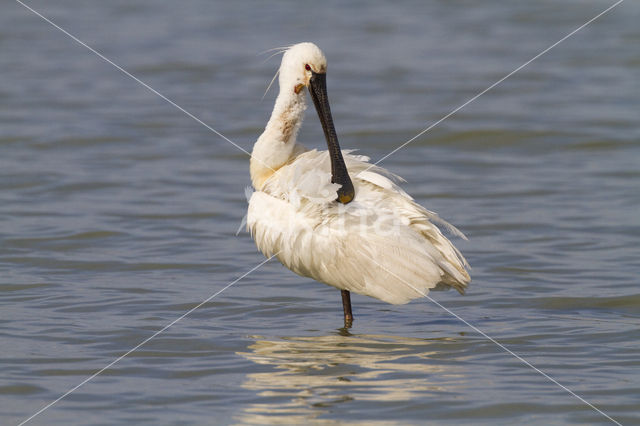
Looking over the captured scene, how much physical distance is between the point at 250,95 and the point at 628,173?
6094mm

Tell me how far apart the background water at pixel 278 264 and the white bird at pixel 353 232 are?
401mm

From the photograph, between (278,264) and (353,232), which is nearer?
(353,232)

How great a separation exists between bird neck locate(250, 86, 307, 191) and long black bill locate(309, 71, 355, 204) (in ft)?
0.41

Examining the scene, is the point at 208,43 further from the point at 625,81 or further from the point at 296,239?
the point at 296,239

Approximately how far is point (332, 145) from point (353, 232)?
0.71 m

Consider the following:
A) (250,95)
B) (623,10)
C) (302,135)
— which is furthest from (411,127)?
(623,10)

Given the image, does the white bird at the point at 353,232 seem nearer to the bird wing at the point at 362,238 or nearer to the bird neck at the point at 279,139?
the bird wing at the point at 362,238

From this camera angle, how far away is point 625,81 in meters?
15.6

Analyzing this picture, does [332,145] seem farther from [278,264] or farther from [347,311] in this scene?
[278,264]

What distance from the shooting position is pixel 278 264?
8.63m

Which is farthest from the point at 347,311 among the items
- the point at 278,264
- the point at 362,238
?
the point at 278,264

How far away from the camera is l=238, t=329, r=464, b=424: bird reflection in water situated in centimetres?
552

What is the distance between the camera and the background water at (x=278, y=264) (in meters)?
5.82

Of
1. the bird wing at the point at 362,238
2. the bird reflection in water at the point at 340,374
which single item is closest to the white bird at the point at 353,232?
the bird wing at the point at 362,238
